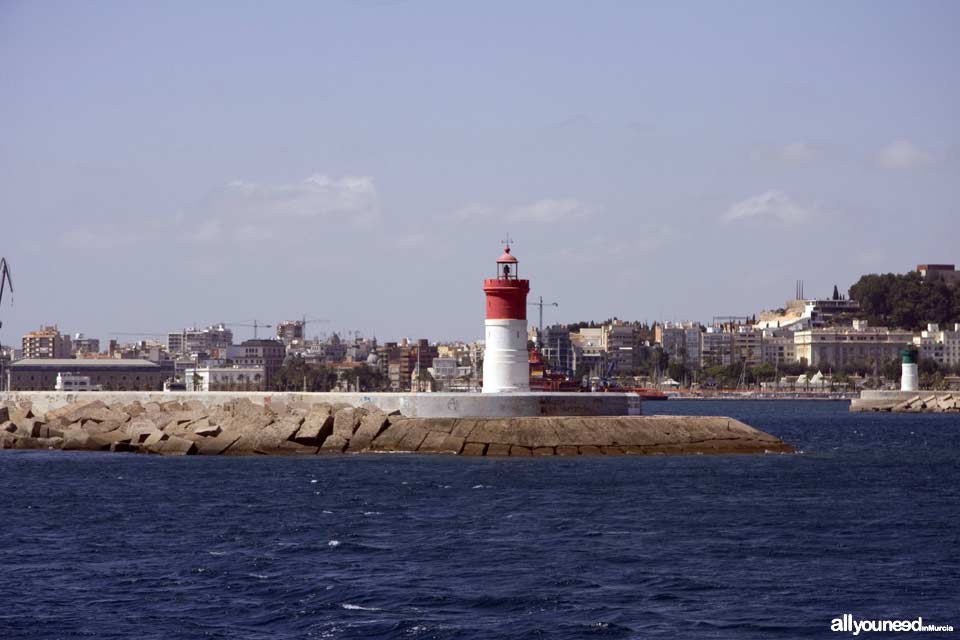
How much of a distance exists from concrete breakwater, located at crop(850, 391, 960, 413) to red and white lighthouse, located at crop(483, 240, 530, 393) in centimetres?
7513

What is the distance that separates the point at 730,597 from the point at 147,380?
13453cm

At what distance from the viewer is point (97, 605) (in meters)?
22.2

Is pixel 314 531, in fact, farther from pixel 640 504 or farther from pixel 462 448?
pixel 462 448

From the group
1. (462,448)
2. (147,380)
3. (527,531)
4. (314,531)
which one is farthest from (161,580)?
(147,380)

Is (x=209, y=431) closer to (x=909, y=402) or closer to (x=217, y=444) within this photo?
(x=217, y=444)

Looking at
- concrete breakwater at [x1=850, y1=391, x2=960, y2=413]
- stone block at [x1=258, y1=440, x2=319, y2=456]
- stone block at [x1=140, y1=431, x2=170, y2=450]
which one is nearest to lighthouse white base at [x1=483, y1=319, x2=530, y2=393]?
stone block at [x1=258, y1=440, x2=319, y2=456]

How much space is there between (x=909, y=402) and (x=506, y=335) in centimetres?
7690

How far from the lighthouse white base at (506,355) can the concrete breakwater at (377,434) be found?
2453mm

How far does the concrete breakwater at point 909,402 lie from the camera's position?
379 ft

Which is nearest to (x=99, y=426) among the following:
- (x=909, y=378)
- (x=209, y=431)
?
(x=209, y=431)

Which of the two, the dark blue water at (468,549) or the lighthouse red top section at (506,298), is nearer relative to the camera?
the dark blue water at (468,549)

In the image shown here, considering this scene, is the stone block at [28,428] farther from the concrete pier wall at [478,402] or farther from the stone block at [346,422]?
the stone block at [346,422]

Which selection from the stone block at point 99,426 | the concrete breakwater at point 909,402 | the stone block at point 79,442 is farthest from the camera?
the concrete breakwater at point 909,402

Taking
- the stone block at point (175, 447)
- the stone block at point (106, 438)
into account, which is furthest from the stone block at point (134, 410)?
the stone block at point (175, 447)
